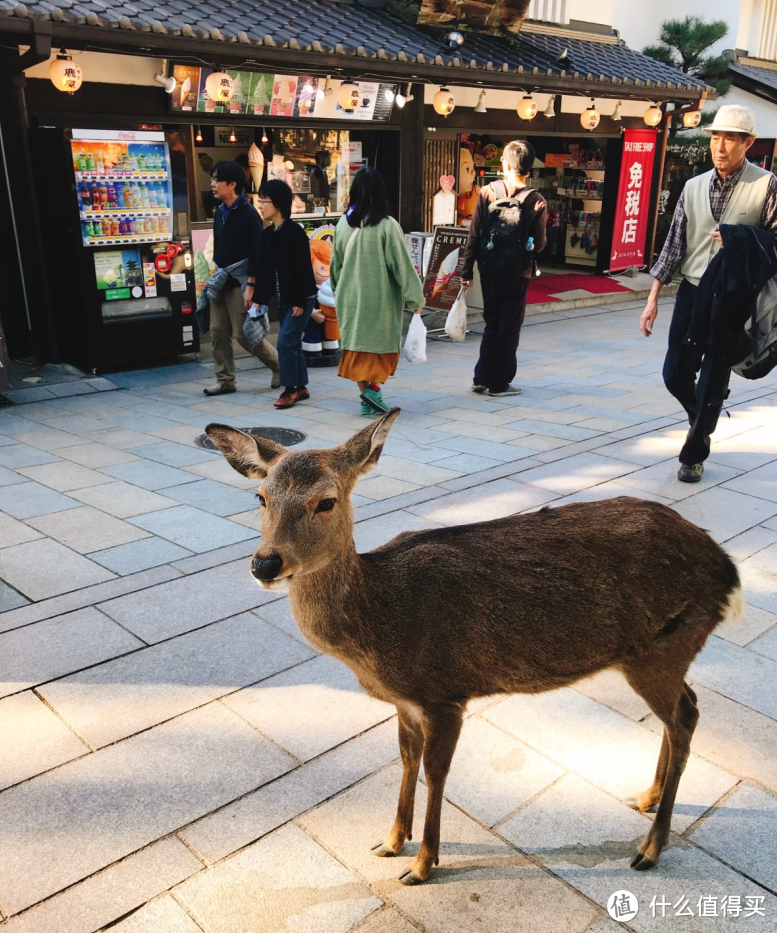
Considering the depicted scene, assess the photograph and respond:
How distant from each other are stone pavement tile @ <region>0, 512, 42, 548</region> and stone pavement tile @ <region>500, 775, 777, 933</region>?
145 inches

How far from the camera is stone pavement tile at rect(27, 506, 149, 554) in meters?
5.06

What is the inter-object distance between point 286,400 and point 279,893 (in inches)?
242

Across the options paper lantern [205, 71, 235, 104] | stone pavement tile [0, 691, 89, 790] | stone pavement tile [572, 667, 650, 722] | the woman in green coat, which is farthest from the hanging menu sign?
stone pavement tile [572, 667, 650, 722]

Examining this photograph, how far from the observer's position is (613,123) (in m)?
16.1

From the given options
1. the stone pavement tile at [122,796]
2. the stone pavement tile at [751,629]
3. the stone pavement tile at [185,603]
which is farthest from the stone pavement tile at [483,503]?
the stone pavement tile at [122,796]

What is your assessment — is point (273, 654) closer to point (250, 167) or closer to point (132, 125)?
point (132, 125)

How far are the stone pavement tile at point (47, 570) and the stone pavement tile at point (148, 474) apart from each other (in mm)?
1188

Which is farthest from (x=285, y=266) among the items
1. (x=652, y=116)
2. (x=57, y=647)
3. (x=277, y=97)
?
(x=652, y=116)

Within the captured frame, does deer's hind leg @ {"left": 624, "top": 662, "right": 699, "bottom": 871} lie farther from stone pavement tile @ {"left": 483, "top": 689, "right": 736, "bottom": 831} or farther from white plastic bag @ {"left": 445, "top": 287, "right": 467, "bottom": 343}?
white plastic bag @ {"left": 445, "top": 287, "right": 467, "bottom": 343}

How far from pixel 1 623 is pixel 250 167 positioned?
30.4 feet

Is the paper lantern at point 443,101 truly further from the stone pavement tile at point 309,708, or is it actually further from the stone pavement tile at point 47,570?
the stone pavement tile at point 309,708

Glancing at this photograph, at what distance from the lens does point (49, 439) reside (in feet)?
23.8

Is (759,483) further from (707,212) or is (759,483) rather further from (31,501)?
(31,501)

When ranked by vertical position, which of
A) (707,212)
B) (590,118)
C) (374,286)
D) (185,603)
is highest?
(590,118)
